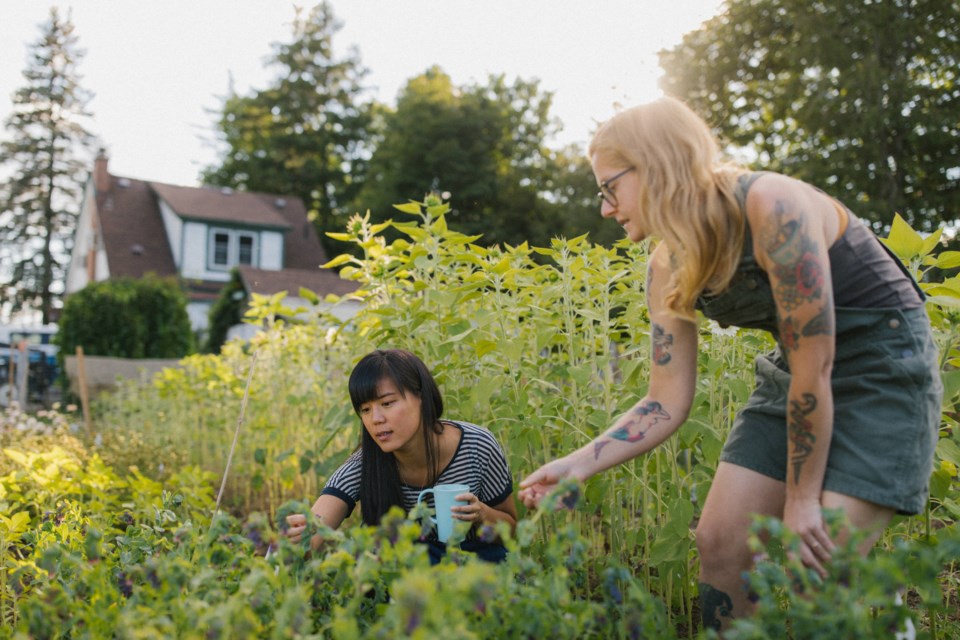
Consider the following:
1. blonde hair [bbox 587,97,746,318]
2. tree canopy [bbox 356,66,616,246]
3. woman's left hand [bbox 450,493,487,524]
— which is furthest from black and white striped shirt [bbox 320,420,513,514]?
tree canopy [bbox 356,66,616,246]

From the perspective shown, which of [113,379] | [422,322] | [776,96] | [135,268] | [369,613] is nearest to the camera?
[369,613]

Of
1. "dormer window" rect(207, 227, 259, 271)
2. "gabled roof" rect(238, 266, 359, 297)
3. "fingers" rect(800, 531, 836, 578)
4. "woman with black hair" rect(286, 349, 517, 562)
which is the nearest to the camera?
"fingers" rect(800, 531, 836, 578)

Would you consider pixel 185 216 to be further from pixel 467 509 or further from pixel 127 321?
pixel 467 509

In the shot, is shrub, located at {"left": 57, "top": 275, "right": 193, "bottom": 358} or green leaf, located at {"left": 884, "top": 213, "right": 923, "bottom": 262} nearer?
green leaf, located at {"left": 884, "top": 213, "right": 923, "bottom": 262}

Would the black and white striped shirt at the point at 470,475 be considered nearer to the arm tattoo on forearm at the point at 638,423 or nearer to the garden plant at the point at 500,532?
the garden plant at the point at 500,532

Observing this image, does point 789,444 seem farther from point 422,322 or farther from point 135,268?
point 135,268

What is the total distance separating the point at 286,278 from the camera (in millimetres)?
21203

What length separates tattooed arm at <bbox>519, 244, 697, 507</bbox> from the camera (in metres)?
1.77

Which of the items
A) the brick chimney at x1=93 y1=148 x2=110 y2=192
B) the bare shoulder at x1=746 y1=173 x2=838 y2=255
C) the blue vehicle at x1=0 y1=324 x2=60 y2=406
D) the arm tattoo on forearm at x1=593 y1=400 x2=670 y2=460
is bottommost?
the blue vehicle at x1=0 y1=324 x2=60 y2=406

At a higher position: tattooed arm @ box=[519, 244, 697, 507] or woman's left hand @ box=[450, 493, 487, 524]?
tattooed arm @ box=[519, 244, 697, 507]

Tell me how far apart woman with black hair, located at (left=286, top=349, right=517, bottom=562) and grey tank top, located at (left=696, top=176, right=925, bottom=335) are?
1.06 m

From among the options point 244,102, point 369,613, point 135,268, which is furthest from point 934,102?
point 244,102

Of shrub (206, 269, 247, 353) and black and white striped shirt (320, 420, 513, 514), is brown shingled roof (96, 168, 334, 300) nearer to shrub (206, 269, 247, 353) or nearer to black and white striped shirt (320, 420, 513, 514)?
shrub (206, 269, 247, 353)

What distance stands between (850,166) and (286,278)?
13.4 meters
